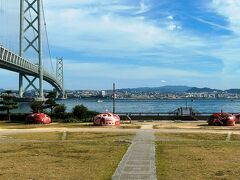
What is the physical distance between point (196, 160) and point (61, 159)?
4986 mm

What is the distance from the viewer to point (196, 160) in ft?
61.9

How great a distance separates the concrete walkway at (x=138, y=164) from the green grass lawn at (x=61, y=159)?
0.30m

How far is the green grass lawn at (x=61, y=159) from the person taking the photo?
15.9 metres

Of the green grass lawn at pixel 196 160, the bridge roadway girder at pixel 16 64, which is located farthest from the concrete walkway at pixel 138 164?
the bridge roadway girder at pixel 16 64

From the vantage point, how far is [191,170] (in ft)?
54.1

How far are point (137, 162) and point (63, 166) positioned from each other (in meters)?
2.53

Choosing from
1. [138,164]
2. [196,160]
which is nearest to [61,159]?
[138,164]

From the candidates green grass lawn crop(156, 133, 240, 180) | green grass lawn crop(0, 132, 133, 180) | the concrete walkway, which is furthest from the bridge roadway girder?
the concrete walkway

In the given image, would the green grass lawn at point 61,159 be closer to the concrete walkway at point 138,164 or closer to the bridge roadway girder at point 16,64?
the concrete walkway at point 138,164

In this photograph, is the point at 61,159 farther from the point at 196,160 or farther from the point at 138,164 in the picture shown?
the point at 196,160

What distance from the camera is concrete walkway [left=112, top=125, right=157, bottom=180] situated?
15102mm

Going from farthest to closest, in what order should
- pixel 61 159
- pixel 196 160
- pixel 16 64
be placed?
pixel 16 64 → pixel 61 159 → pixel 196 160

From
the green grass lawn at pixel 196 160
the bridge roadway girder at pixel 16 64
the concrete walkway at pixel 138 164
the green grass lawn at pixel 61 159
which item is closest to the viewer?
the concrete walkway at pixel 138 164

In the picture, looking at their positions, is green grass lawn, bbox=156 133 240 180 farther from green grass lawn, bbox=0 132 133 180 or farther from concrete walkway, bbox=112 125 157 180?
green grass lawn, bbox=0 132 133 180
